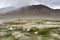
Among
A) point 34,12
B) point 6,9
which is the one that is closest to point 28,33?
point 6,9

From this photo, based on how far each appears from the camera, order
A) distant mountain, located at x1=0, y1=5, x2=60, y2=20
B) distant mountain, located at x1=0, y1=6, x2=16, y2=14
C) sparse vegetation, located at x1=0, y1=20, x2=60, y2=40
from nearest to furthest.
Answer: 1. sparse vegetation, located at x1=0, y1=20, x2=60, y2=40
2. distant mountain, located at x1=0, y1=6, x2=16, y2=14
3. distant mountain, located at x1=0, y1=5, x2=60, y2=20

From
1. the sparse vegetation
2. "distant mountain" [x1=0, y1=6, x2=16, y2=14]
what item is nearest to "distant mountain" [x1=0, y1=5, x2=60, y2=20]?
"distant mountain" [x1=0, y1=6, x2=16, y2=14]

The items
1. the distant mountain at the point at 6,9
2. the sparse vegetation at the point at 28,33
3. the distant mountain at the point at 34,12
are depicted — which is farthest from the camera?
the distant mountain at the point at 34,12

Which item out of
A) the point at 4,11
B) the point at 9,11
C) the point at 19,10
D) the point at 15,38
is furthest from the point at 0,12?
the point at 15,38

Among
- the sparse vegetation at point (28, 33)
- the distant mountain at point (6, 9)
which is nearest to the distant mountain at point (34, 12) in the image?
the distant mountain at point (6, 9)

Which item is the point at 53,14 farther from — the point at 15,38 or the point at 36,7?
the point at 15,38

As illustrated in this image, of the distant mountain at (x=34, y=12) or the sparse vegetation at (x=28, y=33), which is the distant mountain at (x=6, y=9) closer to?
the distant mountain at (x=34, y=12)

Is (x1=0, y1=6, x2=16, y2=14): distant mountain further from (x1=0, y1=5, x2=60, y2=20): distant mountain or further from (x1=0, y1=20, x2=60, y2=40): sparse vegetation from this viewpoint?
(x1=0, y1=20, x2=60, y2=40): sparse vegetation

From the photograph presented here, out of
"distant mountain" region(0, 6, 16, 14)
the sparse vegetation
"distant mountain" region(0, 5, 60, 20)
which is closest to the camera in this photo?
the sparse vegetation

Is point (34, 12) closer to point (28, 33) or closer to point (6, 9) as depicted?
point (6, 9)
